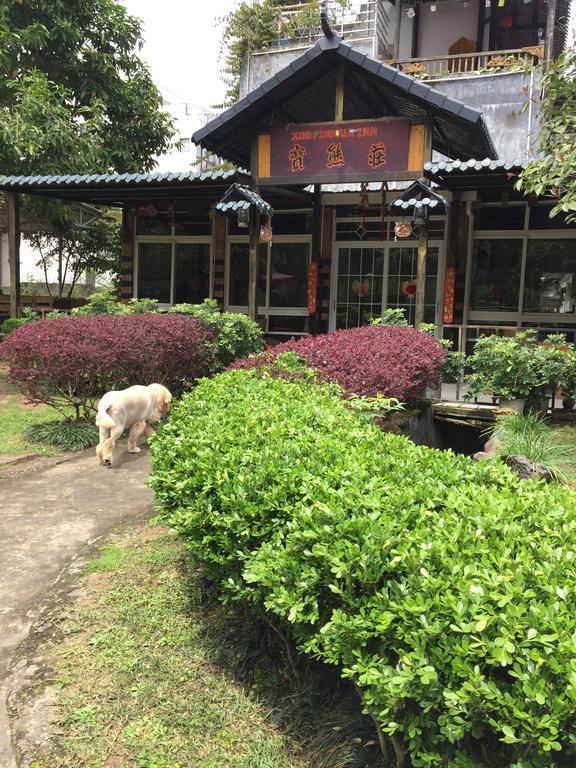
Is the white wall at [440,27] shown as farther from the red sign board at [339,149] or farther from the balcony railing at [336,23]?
the red sign board at [339,149]

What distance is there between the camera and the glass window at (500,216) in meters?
11.8

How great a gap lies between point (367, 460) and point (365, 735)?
1.09 metres

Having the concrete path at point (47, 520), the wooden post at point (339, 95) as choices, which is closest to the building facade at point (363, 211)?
the wooden post at point (339, 95)

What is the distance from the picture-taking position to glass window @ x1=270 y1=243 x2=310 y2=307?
44.1 feet

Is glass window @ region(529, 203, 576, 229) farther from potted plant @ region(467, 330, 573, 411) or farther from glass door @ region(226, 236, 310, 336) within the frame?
glass door @ region(226, 236, 310, 336)

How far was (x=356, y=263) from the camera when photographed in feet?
42.8

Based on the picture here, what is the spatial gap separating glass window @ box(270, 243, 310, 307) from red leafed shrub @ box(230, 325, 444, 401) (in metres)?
5.67

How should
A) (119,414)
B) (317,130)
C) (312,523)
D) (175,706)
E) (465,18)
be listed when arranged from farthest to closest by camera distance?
(465,18), (317,130), (119,414), (175,706), (312,523)

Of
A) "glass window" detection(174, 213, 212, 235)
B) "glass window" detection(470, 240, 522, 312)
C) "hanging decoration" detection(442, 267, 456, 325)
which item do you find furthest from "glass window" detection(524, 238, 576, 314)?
"glass window" detection(174, 213, 212, 235)

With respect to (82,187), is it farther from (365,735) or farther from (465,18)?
(465,18)

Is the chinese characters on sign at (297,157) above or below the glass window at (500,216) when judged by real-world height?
above

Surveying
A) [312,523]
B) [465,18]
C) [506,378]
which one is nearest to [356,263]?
[506,378]

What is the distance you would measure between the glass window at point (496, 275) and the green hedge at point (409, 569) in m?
9.44

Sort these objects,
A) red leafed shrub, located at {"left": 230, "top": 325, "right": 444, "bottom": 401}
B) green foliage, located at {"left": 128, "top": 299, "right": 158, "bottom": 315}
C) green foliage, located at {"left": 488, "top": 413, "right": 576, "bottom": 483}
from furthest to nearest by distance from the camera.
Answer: green foliage, located at {"left": 128, "top": 299, "right": 158, "bottom": 315} → red leafed shrub, located at {"left": 230, "top": 325, "right": 444, "bottom": 401} → green foliage, located at {"left": 488, "top": 413, "right": 576, "bottom": 483}
